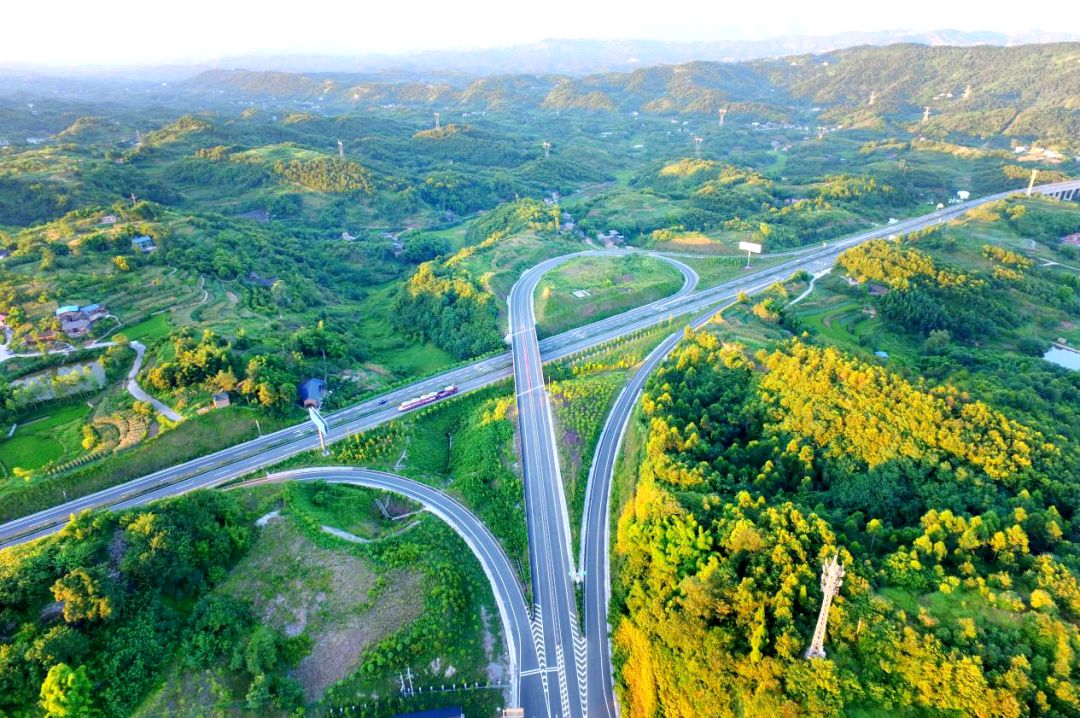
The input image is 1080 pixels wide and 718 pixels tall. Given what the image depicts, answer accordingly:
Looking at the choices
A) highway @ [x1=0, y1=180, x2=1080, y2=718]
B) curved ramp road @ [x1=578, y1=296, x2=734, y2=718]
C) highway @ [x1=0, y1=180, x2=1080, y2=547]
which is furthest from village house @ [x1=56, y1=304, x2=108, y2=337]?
curved ramp road @ [x1=578, y1=296, x2=734, y2=718]

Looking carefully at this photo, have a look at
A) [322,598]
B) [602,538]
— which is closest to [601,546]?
[602,538]

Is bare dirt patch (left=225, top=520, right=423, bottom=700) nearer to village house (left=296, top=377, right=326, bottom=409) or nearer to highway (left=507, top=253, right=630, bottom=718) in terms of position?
highway (left=507, top=253, right=630, bottom=718)

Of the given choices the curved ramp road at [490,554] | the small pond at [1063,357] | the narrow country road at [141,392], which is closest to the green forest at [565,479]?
the narrow country road at [141,392]

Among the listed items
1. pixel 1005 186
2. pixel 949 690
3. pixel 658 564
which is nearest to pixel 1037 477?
pixel 949 690

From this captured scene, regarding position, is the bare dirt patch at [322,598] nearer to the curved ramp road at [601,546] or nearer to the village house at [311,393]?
the curved ramp road at [601,546]

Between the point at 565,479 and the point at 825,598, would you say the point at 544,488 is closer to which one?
the point at 565,479

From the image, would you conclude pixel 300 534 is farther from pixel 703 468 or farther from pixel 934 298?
pixel 934 298
